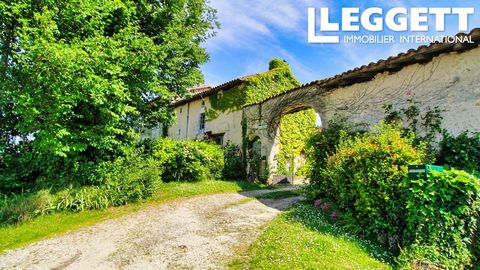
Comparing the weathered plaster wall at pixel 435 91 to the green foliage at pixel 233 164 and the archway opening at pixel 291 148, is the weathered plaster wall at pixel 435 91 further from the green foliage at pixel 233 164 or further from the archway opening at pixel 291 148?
the green foliage at pixel 233 164

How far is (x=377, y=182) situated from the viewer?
5.75 metres

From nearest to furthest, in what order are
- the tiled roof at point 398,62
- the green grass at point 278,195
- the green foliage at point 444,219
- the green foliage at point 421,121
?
the green foliage at point 444,219, the tiled roof at point 398,62, the green foliage at point 421,121, the green grass at point 278,195

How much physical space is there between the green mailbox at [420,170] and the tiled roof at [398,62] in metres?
3.47

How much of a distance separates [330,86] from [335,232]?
20.1 ft

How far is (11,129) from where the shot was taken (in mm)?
9641

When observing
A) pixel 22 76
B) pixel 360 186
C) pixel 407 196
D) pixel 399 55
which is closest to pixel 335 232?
pixel 360 186

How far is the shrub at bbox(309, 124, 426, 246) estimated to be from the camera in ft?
18.0

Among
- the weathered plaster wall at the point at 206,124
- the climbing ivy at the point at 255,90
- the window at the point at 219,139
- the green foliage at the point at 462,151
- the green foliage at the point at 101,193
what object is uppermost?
the climbing ivy at the point at 255,90

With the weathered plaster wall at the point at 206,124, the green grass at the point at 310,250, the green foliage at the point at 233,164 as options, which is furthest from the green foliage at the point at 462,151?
the weathered plaster wall at the point at 206,124

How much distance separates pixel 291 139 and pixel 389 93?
828 cm

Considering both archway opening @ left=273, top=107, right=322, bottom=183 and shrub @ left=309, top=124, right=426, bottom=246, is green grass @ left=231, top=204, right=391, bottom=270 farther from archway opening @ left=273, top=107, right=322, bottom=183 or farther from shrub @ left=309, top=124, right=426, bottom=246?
archway opening @ left=273, top=107, right=322, bottom=183

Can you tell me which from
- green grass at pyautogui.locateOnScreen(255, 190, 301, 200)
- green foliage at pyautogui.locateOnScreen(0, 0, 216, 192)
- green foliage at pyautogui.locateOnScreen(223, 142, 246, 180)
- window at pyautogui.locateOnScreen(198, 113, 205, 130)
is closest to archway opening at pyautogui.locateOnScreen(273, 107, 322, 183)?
green foliage at pyautogui.locateOnScreen(223, 142, 246, 180)

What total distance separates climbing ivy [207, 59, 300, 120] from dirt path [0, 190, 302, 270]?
8.88 meters

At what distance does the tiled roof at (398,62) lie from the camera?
6730mm
